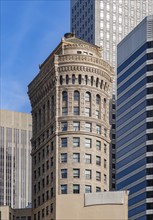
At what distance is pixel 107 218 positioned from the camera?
175875mm

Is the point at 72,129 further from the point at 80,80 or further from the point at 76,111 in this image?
the point at 80,80

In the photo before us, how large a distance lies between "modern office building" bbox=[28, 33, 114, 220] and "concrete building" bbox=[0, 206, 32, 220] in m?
4.57

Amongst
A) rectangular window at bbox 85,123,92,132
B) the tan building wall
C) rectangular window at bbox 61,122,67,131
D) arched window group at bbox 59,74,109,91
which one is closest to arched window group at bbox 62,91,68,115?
rectangular window at bbox 61,122,67,131

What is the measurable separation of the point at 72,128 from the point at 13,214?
25175 millimetres

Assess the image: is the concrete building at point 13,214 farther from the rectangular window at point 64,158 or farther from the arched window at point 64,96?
the arched window at point 64,96

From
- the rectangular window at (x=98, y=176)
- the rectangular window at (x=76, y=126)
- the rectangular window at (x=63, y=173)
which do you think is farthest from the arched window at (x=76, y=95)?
the rectangular window at (x=98, y=176)

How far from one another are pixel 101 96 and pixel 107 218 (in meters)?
27.7

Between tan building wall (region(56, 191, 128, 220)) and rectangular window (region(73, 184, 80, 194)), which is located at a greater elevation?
rectangular window (region(73, 184, 80, 194))

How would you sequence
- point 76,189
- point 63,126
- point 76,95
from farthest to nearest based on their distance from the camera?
point 76,95
point 63,126
point 76,189

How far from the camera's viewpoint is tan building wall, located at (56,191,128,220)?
176000 millimetres

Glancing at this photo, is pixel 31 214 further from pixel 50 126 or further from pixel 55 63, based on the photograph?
pixel 55 63

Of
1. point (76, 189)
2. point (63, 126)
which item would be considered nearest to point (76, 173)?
point (76, 189)

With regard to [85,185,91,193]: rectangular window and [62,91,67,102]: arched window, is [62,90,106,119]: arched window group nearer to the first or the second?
→ [62,91,67,102]: arched window

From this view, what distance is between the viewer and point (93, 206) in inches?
6993
